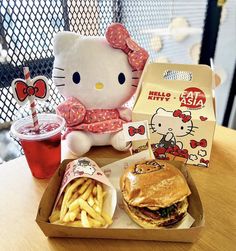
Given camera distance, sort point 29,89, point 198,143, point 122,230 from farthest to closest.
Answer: point 198,143
point 29,89
point 122,230

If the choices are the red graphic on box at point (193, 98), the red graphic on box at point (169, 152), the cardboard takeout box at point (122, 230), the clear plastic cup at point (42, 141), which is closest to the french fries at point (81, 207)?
the cardboard takeout box at point (122, 230)

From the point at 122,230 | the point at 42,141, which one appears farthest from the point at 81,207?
the point at 42,141

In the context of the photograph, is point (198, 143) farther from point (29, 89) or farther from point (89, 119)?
point (29, 89)

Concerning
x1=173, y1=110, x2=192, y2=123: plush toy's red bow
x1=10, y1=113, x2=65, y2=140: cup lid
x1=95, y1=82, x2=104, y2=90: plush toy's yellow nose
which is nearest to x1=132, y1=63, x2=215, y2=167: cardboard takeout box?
x1=173, y1=110, x2=192, y2=123: plush toy's red bow

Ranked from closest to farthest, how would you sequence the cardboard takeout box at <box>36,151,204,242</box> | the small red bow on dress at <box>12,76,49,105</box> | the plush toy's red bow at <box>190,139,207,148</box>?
the cardboard takeout box at <box>36,151,204,242</box>, the small red bow on dress at <box>12,76,49,105</box>, the plush toy's red bow at <box>190,139,207,148</box>

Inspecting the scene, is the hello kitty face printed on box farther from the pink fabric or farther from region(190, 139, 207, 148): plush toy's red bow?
the pink fabric

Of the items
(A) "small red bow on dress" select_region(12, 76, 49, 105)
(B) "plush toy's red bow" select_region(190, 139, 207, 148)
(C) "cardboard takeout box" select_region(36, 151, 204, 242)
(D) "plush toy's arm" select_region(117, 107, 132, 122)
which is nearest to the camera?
(C) "cardboard takeout box" select_region(36, 151, 204, 242)

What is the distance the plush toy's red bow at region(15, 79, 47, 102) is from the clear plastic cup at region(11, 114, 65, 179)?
96 mm

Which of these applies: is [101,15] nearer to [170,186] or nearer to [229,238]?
[170,186]

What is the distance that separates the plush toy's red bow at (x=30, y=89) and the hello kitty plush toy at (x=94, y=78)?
114mm

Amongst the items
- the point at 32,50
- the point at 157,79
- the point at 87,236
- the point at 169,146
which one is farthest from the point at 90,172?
the point at 32,50

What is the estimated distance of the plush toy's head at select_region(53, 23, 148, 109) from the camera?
74 cm

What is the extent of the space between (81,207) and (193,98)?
1.50 feet

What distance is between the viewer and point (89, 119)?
2.61ft
